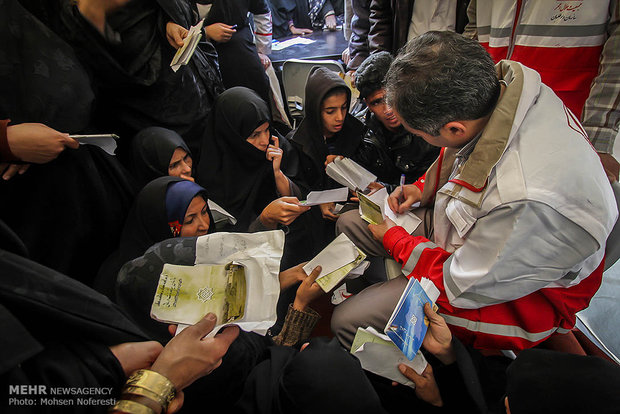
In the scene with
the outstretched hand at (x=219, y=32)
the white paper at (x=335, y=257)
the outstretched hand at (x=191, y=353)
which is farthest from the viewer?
the outstretched hand at (x=219, y=32)

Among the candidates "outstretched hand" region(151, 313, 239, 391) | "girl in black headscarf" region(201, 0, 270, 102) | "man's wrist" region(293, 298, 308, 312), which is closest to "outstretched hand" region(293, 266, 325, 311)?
"man's wrist" region(293, 298, 308, 312)

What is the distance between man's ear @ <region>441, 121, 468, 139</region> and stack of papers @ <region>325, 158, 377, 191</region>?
894 mm

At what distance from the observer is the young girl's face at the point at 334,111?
91.8 inches

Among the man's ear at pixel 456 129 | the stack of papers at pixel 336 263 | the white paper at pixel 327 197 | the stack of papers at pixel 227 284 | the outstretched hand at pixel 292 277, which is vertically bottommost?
the outstretched hand at pixel 292 277

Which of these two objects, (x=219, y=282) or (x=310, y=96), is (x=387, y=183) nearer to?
(x=310, y=96)

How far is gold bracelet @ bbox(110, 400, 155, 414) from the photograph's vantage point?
2.73 ft

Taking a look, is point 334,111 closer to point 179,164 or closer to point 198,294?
point 179,164

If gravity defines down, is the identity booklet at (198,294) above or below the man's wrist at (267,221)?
above

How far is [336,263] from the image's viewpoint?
169 cm

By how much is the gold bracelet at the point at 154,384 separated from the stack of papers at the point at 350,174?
158 centimetres

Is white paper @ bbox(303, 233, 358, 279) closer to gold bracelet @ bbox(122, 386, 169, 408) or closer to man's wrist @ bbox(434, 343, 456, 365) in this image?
man's wrist @ bbox(434, 343, 456, 365)

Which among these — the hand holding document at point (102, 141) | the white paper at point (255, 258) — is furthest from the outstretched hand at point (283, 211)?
the hand holding document at point (102, 141)

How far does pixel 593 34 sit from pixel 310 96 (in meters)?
1.60

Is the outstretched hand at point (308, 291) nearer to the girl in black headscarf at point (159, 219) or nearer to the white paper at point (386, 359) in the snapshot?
the white paper at point (386, 359)
